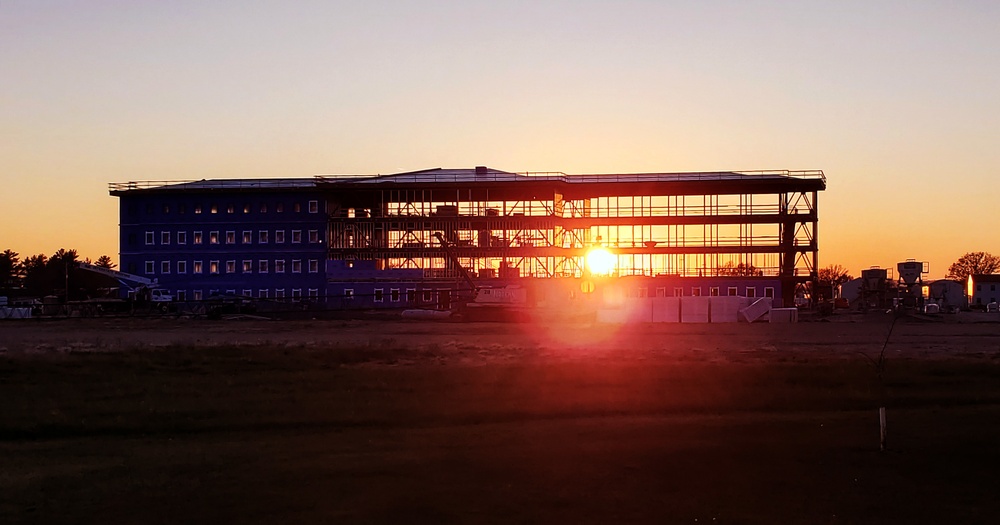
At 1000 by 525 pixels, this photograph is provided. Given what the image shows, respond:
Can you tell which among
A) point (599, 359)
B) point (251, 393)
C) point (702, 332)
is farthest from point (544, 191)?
point (251, 393)

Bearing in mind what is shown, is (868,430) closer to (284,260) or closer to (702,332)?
(702,332)

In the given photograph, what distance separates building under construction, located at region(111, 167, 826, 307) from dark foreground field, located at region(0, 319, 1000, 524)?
176 feet

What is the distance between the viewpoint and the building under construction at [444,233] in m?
92.9

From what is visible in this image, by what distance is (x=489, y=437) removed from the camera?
20406mm

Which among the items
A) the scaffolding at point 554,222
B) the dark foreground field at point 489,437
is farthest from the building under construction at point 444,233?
the dark foreground field at point 489,437

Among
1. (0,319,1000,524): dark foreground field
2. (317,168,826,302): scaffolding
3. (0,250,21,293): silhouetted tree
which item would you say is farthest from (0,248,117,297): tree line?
(0,319,1000,524): dark foreground field

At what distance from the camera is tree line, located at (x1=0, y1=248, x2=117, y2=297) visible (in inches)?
5487

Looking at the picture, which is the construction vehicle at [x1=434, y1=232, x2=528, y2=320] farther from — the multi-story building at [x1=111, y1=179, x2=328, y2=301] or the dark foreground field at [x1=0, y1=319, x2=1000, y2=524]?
the dark foreground field at [x1=0, y1=319, x2=1000, y2=524]

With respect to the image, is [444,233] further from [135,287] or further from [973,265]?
[973,265]

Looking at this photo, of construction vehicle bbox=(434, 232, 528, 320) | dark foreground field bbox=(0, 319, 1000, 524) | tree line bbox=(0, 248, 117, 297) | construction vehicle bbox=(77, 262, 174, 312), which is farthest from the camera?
tree line bbox=(0, 248, 117, 297)

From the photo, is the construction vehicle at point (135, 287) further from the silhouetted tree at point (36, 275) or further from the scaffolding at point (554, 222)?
the silhouetted tree at point (36, 275)

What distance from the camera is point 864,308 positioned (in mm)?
94812

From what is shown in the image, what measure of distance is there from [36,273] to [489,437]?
488 feet

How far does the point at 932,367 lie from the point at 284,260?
70916 mm
